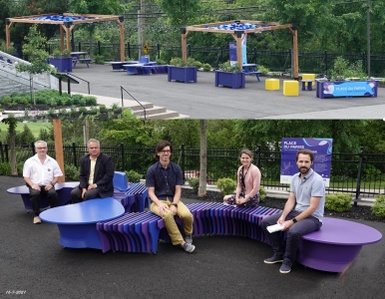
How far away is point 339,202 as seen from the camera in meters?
9.16

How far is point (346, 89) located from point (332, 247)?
33.8ft

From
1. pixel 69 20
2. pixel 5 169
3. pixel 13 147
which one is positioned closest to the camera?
pixel 13 147

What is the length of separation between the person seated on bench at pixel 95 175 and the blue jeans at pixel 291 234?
7.79 ft

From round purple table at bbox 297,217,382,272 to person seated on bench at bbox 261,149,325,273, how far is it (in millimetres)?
125

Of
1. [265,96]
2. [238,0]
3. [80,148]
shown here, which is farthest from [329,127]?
[238,0]

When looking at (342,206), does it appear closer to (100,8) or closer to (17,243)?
(17,243)

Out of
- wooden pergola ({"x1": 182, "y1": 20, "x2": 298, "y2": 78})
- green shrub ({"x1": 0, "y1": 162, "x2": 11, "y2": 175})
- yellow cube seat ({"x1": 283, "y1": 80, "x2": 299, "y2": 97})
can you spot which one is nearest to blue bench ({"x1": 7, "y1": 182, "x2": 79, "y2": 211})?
green shrub ({"x1": 0, "y1": 162, "x2": 11, "y2": 175})

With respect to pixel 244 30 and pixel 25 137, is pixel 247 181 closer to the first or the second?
pixel 25 137

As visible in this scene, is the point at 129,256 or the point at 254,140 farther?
the point at 254,140

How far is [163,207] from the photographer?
22.5 ft

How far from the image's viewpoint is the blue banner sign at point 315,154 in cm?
987

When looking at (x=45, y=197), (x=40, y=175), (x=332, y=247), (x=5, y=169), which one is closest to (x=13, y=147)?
(x=5, y=169)

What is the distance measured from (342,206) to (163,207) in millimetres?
3561

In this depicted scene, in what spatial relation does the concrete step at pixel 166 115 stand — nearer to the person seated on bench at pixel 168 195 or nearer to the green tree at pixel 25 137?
the green tree at pixel 25 137
